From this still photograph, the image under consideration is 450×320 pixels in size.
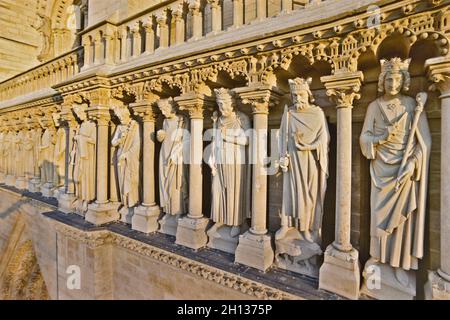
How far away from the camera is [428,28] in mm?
2256

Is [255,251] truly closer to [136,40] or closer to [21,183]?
[136,40]

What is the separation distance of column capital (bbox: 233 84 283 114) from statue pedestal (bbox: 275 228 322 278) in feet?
5.31

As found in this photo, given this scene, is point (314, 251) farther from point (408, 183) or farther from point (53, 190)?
point (53, 190)

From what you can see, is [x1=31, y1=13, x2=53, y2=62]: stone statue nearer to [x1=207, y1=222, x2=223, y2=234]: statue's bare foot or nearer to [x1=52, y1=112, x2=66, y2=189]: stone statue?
[x1=52, y1=112, x2=66, y2=189]: stone statue

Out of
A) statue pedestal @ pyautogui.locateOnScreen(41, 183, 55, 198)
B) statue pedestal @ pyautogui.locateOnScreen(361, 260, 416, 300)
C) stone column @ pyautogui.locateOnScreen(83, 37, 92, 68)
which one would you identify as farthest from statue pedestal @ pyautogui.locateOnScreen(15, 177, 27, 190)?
statue pedestal @ pyautogui.locateOnScreen(361, 260, 416, 300)

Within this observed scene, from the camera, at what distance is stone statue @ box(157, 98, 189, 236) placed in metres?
4.13

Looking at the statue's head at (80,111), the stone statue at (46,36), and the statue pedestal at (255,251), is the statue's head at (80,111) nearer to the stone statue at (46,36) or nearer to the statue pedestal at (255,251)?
the statue pedestal at (255,251)

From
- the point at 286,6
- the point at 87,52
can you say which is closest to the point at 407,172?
the point at 286,6

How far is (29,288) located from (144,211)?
5.91 metres

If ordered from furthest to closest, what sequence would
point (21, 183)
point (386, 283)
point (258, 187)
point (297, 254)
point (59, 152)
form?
point (21, 183) → point (59, 152) → point (258, 187) → point (297, 254) → point (386, 283)

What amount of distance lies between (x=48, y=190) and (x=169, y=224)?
4792 millimetres

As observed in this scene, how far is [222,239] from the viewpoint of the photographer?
3.73 metres

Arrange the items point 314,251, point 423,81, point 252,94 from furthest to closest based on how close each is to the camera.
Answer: point 252,94, point 314,251, point 423,81

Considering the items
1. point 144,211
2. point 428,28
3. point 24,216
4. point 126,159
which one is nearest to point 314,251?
point 428,28
